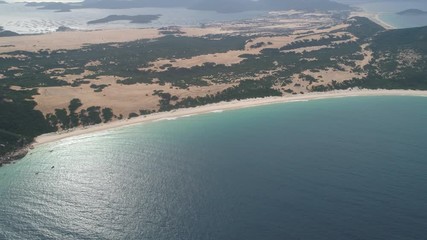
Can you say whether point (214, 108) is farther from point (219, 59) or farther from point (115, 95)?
point (219, 59)

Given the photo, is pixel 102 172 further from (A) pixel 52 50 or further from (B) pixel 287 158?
(A) pixel 52 50

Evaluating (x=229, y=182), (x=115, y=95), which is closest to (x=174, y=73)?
(x=115, y=95)

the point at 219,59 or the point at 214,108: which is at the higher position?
the point at 219,59

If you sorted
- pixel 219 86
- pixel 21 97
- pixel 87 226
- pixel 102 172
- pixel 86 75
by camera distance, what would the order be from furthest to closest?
pixel 86 75 → pixel 219 86 → pixel 21 97 → pixel 102 172 → pixel 87 226

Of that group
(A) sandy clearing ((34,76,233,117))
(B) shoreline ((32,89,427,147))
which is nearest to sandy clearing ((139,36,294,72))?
(A) sandy clearing ((34,76,233,117))

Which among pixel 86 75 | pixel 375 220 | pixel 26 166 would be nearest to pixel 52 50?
pixel 86 75

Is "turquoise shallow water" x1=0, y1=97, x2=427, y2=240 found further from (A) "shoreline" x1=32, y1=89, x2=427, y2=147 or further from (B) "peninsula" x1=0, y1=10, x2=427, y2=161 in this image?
(B) "peninsula" x1=0, y1=10, x2=427, y2=161

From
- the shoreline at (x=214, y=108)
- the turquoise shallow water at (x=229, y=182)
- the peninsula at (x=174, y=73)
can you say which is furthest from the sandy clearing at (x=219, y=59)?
the turquoise shallow water at (x=229, y=182)
